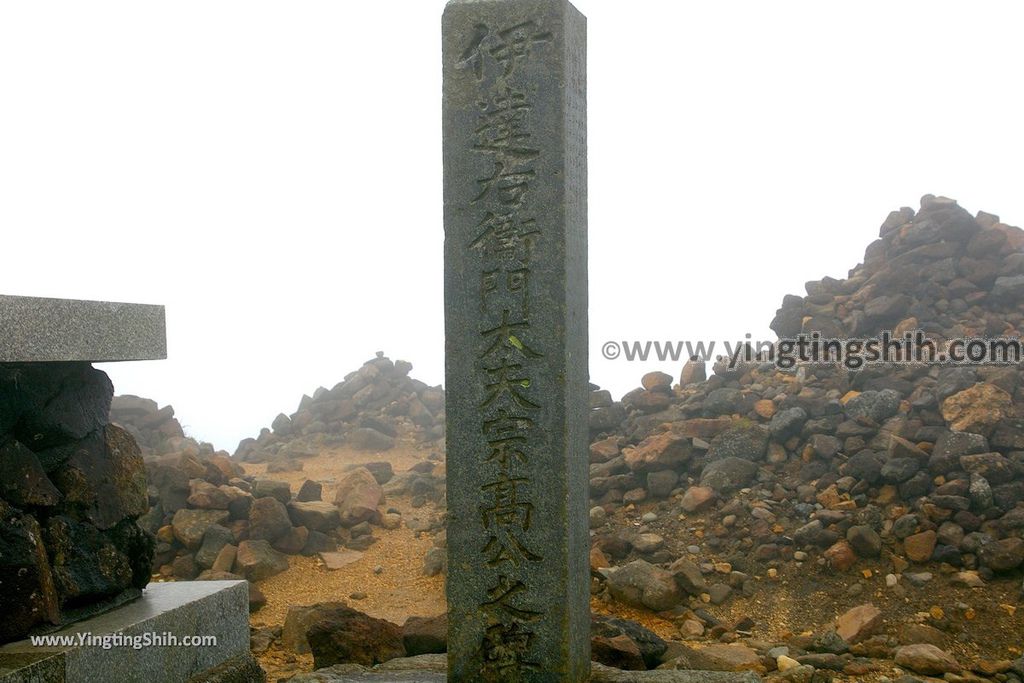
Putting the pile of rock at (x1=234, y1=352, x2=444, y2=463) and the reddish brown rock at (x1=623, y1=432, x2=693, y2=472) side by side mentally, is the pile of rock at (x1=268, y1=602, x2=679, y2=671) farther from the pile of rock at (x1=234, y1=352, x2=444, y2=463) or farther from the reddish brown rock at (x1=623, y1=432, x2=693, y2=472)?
the pile of rock at (x1=234, y1=352, x2=444, y2=463)

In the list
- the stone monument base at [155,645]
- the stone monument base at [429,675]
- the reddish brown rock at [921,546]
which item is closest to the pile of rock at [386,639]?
the stone monument base at [429,675]

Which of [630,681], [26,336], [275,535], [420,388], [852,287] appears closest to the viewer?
[26,336]

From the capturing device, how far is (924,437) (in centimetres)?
862

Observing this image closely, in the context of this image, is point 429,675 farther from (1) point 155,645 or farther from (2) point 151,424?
(2) point 151,424

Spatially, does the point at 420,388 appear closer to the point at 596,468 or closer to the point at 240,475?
the point at 240,475

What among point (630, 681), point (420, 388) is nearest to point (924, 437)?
point (630, 681)

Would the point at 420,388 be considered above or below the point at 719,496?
above

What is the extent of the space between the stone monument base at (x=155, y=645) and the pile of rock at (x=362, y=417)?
8.16m

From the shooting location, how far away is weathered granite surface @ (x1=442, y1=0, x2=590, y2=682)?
4602 millimetres

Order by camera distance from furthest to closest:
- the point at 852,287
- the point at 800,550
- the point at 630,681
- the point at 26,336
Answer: the point at 852,287
the point at 800,550
the point at 630,681
the point at 26,336

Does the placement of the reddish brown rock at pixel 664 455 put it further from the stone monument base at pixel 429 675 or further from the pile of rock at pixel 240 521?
the stone monument base at pixel 429 675

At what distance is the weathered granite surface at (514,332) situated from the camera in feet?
15.1

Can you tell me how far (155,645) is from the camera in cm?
525

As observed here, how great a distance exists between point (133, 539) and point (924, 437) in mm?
6634
